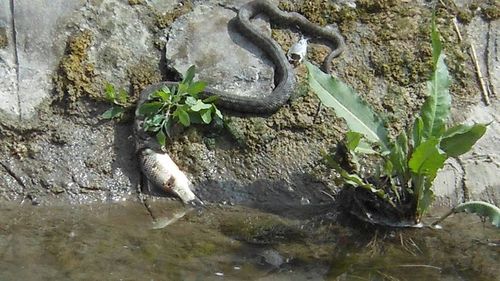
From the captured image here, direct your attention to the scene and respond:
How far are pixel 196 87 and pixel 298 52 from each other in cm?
95

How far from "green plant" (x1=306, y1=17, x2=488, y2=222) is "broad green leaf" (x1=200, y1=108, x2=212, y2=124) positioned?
83 cm

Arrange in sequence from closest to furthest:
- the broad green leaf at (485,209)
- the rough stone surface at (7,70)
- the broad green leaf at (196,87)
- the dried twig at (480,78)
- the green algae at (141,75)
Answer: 1. the broad green leaf at (485,209)
2. the broad green leaf at (196,87)
3. the rough stone surface at (7,70)
4. the green algae at (141,75)
5. the dried twig at (480,78)

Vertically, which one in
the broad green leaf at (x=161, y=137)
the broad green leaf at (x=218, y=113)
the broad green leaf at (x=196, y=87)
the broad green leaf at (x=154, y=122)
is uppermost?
the broad green leaf at (x=196, y=87)

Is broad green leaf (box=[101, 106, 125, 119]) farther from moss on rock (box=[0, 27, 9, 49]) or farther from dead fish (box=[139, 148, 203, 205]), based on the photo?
moss on rock (box=[0, 27, 9, 49])

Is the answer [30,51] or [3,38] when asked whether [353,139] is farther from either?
[3,38]

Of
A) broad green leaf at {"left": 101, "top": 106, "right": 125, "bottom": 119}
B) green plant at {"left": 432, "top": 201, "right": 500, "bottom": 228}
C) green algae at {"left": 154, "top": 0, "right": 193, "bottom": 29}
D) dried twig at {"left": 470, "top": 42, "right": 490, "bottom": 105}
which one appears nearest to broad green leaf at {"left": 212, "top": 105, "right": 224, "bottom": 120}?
broad green leaf at {"left": 101, "top": 106, "right": 125, "bottom": 119}

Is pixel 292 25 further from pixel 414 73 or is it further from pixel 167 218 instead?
pixel 167 218

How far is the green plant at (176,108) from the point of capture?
6.31 m

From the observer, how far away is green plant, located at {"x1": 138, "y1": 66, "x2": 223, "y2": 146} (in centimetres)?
631

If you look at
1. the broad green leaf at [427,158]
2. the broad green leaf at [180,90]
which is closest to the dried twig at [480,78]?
the broad green leaf at [427,158]

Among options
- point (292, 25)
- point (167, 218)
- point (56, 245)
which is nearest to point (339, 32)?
point (292, 25)

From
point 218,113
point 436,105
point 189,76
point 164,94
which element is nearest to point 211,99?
point 218,113

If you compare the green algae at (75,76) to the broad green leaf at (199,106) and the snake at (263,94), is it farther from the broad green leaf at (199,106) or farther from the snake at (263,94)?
the broad green leaf at (199,106)

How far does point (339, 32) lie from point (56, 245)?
277 centimetres
